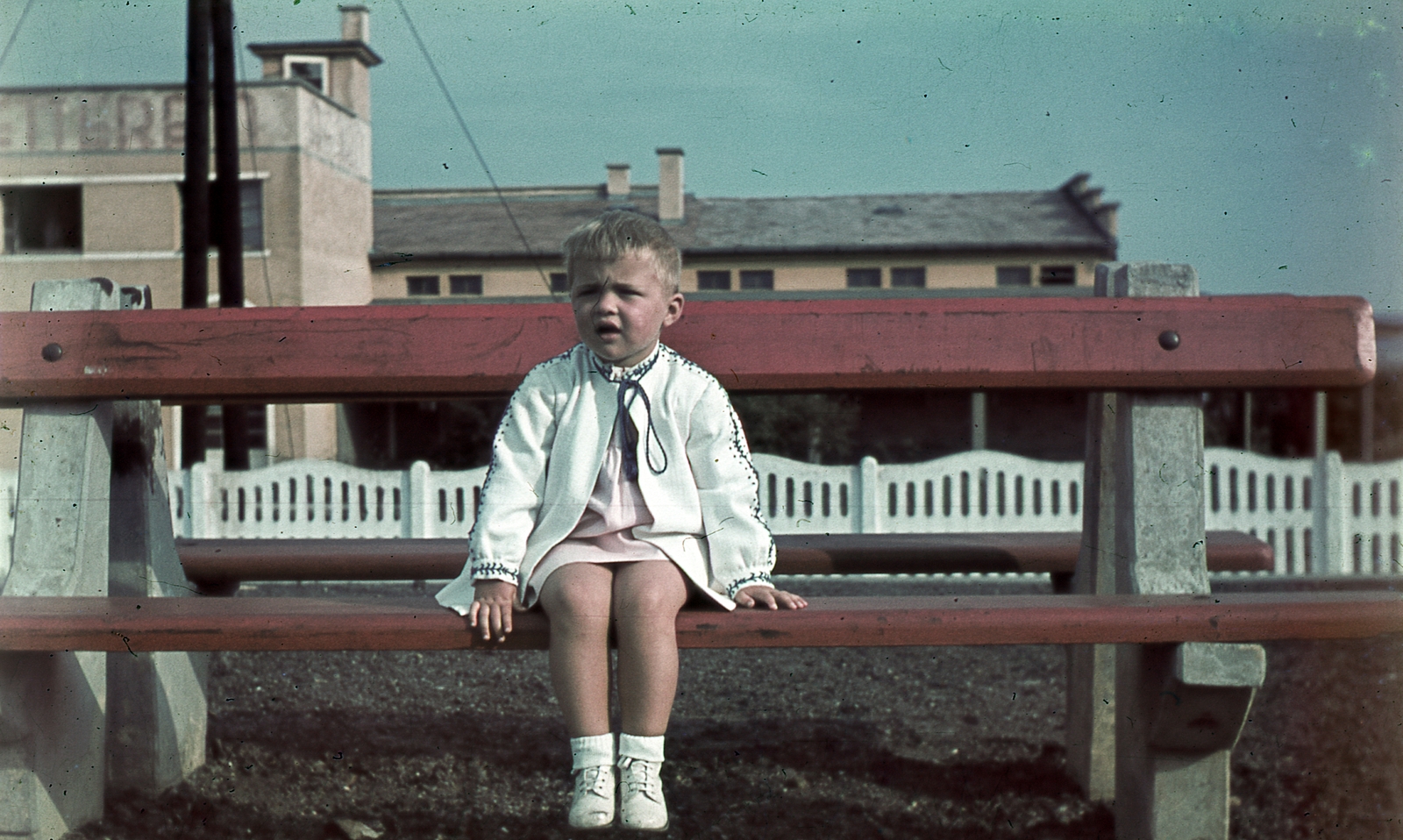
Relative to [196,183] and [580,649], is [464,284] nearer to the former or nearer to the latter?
[196,183]

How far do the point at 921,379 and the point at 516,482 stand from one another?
2.67 feet

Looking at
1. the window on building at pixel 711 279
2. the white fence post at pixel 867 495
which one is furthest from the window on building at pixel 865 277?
the white fence post at pixel 867 495

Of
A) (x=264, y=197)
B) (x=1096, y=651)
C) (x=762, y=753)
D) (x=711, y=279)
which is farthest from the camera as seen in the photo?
(x=711, y=279)

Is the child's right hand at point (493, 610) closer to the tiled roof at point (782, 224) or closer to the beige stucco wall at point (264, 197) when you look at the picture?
the beige stucco wall at point (264, 197)

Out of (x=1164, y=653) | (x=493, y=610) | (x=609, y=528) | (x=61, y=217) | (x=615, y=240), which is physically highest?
(x=61, y=217)

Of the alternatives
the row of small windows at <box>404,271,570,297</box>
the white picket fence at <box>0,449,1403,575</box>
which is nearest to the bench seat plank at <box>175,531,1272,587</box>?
the white picket fence at <box>0,449,1403,575</box>

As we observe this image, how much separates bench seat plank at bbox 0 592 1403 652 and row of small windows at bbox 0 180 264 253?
20890mm

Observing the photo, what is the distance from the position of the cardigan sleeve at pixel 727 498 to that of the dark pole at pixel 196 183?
9.30 meters

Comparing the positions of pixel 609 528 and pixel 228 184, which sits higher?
pixel 228 184

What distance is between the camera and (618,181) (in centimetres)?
2709

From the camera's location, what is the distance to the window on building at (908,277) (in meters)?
24.7

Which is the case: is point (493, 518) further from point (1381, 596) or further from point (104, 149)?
point (104, 149)

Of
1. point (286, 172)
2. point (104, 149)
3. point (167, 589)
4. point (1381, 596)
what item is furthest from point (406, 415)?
point (1381, 596)

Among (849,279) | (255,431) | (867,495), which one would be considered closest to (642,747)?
(867,495)
